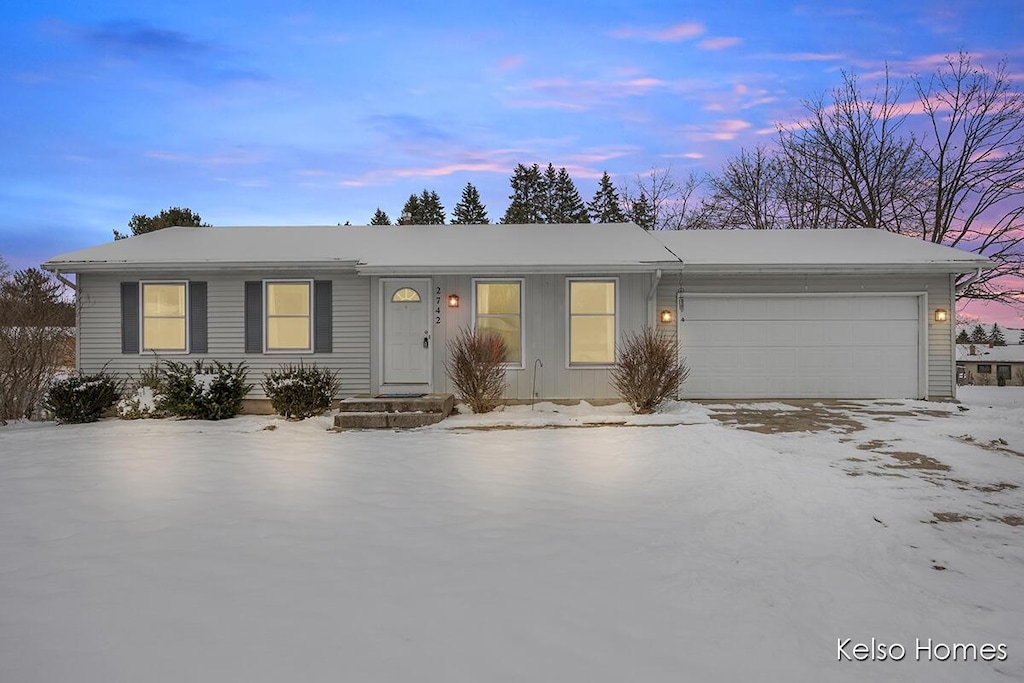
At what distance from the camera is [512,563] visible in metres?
3.43

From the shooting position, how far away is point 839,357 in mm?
11305

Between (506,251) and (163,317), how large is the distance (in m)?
6.90

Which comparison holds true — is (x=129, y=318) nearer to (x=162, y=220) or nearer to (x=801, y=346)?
(x=801, y=346)

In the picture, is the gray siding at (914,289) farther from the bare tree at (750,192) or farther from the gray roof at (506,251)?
the bare tree at (750,192)

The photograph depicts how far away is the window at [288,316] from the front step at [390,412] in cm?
262

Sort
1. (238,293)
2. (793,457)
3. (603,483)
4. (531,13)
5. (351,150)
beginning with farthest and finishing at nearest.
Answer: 1. (351,150)
2. (531,13)
3. (238,293)
4. (793,457)
5. (603,483)

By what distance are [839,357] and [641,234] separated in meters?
4.79

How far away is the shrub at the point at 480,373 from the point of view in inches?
385

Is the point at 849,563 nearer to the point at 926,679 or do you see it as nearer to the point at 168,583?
the point at 926,679

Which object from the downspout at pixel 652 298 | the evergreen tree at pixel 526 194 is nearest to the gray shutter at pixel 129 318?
the downspout at pixel 652 298

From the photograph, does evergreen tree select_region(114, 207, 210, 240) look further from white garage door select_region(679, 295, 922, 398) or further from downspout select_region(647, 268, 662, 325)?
white garage door select_region(679, 295, 922, 398)

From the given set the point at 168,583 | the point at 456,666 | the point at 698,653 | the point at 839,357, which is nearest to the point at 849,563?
the point at 698,653
